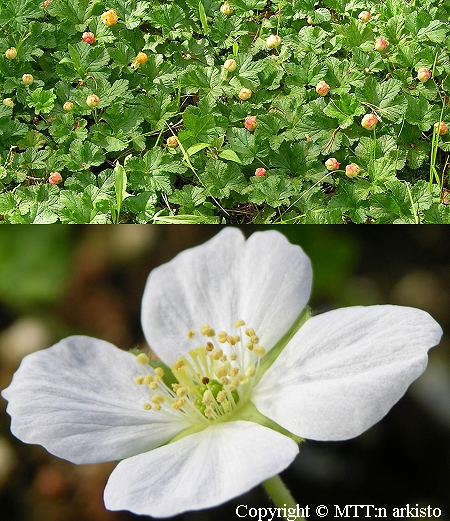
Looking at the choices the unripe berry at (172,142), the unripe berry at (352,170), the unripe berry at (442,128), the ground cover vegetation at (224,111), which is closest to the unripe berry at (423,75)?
the ground cover vegetation at (224,111)

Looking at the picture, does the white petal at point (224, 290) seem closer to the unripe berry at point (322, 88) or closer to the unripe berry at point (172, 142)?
the unripe berry at point (172, 142)

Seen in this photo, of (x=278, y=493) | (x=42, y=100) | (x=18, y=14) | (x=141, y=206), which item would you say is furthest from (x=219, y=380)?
(x=18, y=14)

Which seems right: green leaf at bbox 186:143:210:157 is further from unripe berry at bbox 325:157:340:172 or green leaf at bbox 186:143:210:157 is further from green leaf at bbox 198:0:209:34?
green leaf at bbox 198:0:209:34

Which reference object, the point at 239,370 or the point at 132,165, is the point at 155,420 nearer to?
the point at 239,370

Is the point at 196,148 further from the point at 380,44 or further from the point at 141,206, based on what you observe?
the point at 380,44

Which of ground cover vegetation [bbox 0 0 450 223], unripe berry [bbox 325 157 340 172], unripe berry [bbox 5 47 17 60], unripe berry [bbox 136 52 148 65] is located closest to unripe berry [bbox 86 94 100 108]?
ground cover vegetation [bbox 0 0 450 223]

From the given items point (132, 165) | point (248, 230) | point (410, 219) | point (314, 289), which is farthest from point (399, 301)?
point (132, 165)
